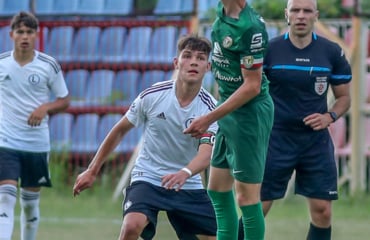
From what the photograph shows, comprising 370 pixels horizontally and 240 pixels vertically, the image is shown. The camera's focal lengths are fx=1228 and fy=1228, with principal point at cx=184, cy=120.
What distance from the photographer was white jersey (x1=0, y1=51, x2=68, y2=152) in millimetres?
11123

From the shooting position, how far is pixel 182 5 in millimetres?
16250

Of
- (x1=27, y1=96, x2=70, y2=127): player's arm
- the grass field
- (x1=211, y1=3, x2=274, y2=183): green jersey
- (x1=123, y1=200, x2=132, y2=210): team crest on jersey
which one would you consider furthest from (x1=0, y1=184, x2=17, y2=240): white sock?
(x1=211, y1=3, x2=274, y2=183): green jersey

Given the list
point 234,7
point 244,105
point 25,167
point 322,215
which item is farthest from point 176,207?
point 25,167

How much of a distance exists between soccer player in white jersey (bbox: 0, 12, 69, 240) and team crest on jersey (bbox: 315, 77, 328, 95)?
2.85 metres

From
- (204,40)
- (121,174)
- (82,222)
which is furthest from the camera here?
(121,174)

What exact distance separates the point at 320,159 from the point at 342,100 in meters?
0.54

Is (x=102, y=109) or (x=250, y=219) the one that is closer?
(x=250, y=219)

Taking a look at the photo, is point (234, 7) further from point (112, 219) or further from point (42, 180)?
point (112, 219)

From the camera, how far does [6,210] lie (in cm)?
1046

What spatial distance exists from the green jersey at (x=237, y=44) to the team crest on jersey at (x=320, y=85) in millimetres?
1379

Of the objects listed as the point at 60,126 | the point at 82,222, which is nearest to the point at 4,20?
the point at 60,126

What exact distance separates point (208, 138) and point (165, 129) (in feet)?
1.07

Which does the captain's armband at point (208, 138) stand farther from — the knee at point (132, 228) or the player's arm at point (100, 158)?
the knee at point (132, 228)

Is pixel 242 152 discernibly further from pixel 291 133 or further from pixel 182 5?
pixel 182 5
